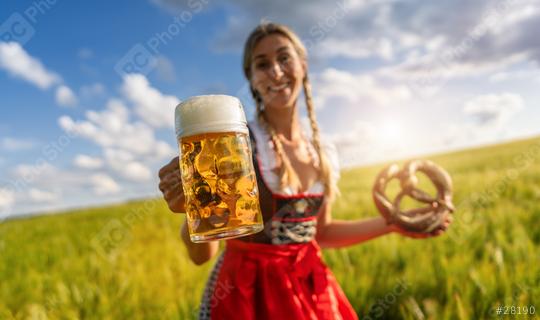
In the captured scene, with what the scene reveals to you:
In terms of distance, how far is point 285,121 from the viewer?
1984 millimetres

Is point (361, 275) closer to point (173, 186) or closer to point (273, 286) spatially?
point (273, 286)

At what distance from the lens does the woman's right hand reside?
1.15 m

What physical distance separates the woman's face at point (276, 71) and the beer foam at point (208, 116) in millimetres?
780

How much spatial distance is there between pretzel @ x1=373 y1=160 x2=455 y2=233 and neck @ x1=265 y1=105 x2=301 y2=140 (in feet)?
1.46

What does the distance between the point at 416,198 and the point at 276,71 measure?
808mm

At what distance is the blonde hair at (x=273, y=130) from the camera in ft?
5.87

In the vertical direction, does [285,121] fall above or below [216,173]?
above

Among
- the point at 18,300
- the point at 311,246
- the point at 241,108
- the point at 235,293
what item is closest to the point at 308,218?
the point at 311,246

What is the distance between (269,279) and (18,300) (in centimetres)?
269

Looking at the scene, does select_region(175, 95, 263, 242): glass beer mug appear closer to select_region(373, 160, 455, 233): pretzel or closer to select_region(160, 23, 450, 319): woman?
select_region(160, 23, 450, 319): woman

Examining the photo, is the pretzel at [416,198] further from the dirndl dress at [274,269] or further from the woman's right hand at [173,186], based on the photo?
the woman's right hand at [173,186]

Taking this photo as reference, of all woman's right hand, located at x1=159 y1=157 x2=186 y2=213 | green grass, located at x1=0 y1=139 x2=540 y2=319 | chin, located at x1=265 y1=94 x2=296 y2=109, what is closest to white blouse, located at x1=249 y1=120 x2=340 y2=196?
chin, located at x1=265 y1=94 x2=296 y2=109
